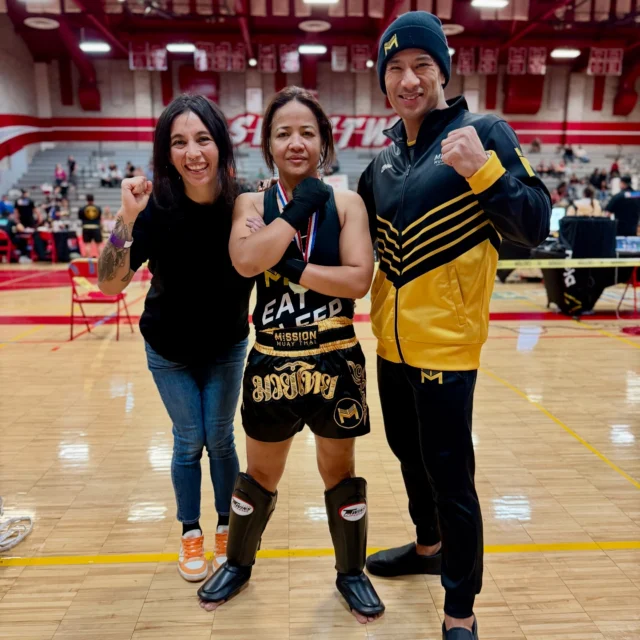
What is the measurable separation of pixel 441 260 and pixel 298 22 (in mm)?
19823

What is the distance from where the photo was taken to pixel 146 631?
2023mm

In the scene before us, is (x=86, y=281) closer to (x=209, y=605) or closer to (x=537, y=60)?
(x=209, y=605)

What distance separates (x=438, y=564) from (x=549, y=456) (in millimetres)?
1413

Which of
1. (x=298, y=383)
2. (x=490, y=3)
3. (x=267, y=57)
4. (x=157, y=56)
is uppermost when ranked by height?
(x=490, y=3)

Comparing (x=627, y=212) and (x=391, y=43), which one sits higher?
(x=391, y=43)

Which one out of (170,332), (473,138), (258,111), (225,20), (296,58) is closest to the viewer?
(473,138)

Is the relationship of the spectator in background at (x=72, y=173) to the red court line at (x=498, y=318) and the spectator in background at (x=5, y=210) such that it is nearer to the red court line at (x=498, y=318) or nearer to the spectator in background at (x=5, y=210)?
the spectator in background at (x=5, y=210)

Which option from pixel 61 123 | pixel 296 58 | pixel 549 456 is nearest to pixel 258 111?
pixel 296 58

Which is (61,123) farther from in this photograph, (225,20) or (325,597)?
(325,597)

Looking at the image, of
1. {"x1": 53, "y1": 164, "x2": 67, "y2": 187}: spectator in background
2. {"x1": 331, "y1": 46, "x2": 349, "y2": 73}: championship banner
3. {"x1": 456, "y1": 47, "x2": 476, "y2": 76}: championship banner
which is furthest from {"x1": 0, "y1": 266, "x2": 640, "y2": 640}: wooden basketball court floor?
{"x1": 456, "y1": 47, "x2": 476, "y2": 76}: championship banner

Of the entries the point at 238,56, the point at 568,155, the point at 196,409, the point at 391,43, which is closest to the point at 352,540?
the point at 196,409

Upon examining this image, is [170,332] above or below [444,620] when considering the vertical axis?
above

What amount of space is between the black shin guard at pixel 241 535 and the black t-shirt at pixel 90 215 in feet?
41.2

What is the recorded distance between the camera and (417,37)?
175 cm
